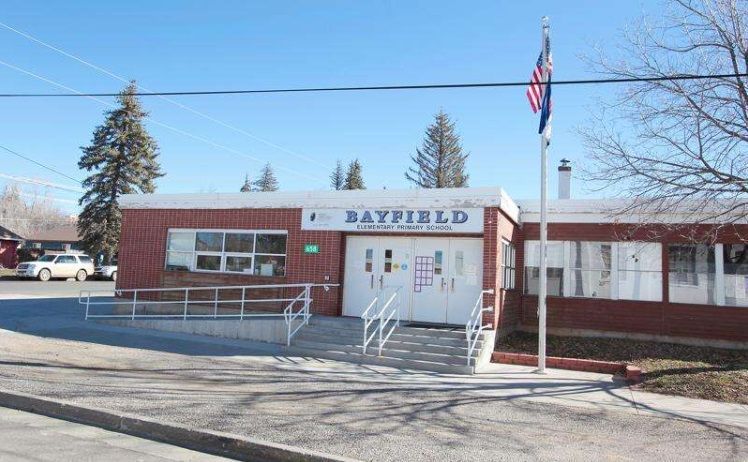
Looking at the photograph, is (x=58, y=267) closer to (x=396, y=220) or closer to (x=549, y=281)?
(x=396, y=220)

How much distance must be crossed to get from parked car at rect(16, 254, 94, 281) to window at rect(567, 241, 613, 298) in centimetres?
3472

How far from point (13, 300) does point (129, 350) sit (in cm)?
1353

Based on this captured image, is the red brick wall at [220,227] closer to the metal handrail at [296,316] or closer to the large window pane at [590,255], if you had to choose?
the metal handrail at [296,316]

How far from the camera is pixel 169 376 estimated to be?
31.9 feet

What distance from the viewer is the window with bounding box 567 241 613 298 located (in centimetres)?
1587

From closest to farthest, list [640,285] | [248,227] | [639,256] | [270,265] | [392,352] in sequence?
[392,352] → [640,285] → [639,256] → [270,265] → [248,227]

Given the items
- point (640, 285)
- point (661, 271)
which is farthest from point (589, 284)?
point (661, 271)

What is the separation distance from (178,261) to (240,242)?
2.43 metres

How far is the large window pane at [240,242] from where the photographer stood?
16641 millimetres

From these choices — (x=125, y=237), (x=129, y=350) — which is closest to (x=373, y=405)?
(x=129, y=350)

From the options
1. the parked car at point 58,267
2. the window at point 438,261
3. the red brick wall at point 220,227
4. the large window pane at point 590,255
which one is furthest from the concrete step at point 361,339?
the parked car at point 58,267

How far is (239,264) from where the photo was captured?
661 inches

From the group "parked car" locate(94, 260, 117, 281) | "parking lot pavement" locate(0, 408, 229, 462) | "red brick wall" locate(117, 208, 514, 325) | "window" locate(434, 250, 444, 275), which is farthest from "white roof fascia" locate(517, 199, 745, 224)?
"parked car" locate(94, 260, 117, 281)

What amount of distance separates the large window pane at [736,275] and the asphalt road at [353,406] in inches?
263
